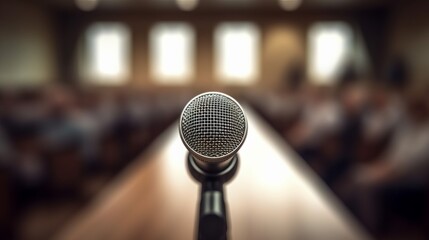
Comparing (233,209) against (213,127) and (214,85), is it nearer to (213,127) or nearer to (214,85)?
(213,127)

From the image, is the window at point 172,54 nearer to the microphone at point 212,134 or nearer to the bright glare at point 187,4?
the bright glare at point 187,4

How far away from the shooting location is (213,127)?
57cm

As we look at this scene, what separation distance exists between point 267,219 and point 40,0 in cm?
1307

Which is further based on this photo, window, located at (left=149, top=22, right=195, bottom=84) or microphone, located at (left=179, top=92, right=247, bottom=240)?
window, located at (left=149, top=22, right=195, bottom=84)

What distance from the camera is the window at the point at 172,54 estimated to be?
50.3 feet

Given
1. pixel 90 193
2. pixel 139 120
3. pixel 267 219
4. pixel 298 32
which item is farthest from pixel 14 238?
pixel 298 32

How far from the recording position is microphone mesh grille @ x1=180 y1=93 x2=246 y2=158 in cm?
56

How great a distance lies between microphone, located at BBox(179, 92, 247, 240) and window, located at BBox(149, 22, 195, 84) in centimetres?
1487

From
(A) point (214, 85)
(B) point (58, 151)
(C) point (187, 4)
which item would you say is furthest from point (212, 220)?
(A) point (214, 85)

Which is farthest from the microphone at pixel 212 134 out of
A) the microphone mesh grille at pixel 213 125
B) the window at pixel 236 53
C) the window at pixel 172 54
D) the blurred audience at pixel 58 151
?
the window at pixel 172 54

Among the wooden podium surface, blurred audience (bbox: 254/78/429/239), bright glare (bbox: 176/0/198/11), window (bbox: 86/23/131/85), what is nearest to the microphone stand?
the wooden podium surface

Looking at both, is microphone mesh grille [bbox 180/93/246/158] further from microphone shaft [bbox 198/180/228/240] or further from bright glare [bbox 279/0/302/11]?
bright glare [bbox 279/0/302/11]

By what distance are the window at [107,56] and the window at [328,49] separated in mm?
5580

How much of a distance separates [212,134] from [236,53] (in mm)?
15161
